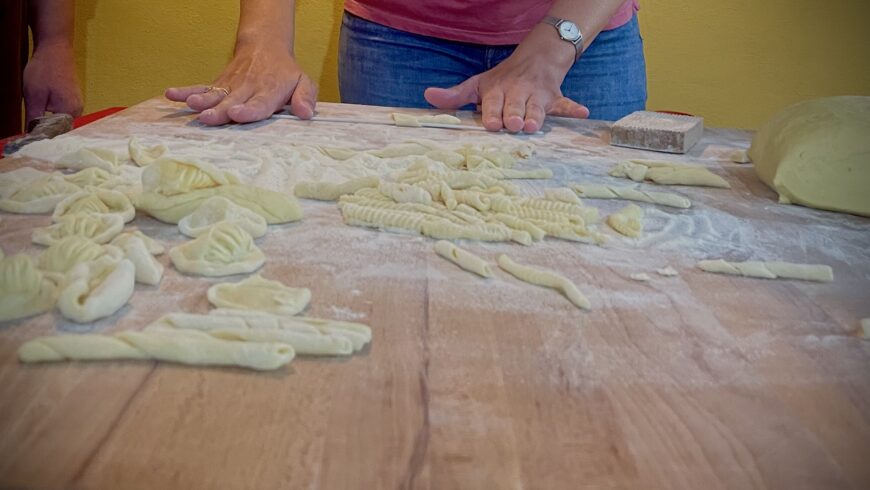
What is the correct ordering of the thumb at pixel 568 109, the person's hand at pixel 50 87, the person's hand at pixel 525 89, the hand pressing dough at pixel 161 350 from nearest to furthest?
1. the hand pressing dough at pixel 161 350
2. the person's hand at pixel 525 89
3. the thumb at pixel 568 109
4. the person's hand at pixel 50 87

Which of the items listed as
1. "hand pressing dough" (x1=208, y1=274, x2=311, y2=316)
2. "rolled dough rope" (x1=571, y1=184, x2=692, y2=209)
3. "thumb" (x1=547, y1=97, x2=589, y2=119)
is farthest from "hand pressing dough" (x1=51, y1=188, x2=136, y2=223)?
"thumb" (x1=547, y1=97, x2=589, y2=119)

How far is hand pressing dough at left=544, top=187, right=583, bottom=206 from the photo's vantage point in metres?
1.19

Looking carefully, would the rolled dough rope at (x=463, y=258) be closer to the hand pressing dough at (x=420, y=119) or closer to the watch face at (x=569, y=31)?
the hand pressing dough at (x=420, y=119)

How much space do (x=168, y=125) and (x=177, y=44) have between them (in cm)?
188

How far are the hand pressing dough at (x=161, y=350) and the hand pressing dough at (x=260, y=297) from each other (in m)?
0.09

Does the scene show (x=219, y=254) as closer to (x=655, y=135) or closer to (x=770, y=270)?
(x=770, y=270)

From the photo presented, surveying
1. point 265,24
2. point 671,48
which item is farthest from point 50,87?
point 671,48

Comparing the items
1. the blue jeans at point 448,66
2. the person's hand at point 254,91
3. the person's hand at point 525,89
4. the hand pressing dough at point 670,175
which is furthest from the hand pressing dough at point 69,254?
the blue jeans at point 448,66

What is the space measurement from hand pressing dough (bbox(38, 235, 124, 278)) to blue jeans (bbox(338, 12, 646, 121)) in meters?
1.14

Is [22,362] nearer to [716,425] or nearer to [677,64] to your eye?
[716,425]

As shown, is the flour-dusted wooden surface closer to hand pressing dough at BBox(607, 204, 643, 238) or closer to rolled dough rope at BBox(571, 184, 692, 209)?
hand pressing dough at BBox(607, 204, 643, 238)

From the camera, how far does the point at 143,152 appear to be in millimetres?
1292

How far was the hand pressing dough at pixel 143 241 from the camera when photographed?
0.90 metres

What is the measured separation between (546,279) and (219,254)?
35 centimetres
